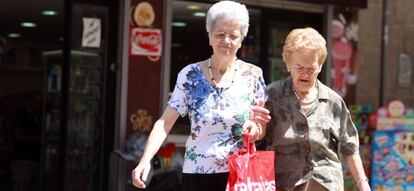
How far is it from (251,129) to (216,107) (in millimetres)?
205

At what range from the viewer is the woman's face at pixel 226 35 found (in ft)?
11.8

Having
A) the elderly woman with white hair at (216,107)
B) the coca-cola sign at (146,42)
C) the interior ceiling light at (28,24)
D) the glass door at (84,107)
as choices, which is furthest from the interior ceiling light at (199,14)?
the interior ceiling light at (28,24)

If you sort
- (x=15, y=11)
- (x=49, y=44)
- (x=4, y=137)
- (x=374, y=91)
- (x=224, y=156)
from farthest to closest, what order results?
(x=49, y=44) < (x=4, y=137) < (x=15, y=11) < (x=374, y=91) < (x=224, y=156)

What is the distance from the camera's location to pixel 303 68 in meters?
3.72

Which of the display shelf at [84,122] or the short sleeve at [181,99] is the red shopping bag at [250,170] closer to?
the short sleeve at [181,99]

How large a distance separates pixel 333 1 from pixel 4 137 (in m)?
6.61

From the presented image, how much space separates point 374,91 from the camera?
9180mm

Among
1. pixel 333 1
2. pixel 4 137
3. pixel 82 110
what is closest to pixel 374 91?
pixel 333 1

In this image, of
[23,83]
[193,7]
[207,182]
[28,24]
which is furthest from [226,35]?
[23,83]

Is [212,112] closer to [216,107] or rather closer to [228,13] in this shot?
[216,107]

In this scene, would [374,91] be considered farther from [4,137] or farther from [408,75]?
[4,137]

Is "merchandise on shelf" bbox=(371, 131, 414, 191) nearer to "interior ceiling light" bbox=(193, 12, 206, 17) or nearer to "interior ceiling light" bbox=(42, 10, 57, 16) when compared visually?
"interior ceiling light" bbox=(193, 12, 206, 17)

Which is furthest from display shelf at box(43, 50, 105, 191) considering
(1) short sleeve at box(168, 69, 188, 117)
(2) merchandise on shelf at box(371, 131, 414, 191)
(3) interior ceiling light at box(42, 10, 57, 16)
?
(1) short sleeve at box(168, 69, 188, 117)

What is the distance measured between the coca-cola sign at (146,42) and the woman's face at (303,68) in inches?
164
